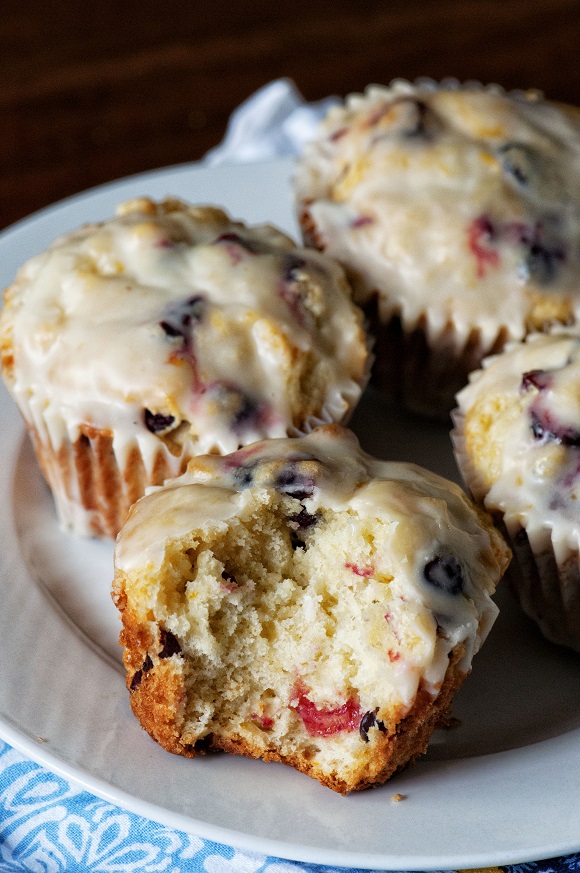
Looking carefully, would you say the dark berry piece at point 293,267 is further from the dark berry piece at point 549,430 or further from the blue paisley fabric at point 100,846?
the blue paisley fabric at point 100,846

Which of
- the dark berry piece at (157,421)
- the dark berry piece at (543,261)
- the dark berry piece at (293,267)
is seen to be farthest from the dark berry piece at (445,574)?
the dark berry piece at (543,261)

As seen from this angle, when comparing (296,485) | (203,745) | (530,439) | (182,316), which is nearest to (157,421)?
(182,316)

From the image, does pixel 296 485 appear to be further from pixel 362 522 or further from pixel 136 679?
pixel 136 679

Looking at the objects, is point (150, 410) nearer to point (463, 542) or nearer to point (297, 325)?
point (297, 325)

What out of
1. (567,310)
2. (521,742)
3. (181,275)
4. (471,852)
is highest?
(181,275)

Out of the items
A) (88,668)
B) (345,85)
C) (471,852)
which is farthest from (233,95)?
(471,852)

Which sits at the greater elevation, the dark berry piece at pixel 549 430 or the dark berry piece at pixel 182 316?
the dark berry piece at pixel 182 316

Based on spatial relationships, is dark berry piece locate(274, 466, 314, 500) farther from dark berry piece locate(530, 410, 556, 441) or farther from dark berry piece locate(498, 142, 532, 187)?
dark berry piece locate(498, 142, 532, 187)

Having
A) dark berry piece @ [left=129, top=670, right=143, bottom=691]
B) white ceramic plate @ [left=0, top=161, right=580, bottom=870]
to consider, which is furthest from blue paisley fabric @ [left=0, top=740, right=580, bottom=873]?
A: dark berry piece @ [left=129, top=670, right=143, bottom=691]
